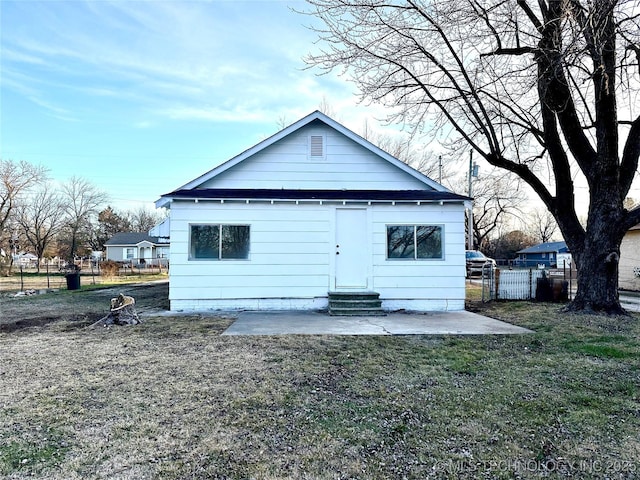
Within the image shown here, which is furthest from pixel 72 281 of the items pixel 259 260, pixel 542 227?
pixel 542 227

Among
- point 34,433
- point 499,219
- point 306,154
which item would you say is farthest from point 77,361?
point 499,219

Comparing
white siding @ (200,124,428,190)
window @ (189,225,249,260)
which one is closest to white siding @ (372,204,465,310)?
white siding @ (200,124,428,190)

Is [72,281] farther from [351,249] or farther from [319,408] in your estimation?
[319,408]

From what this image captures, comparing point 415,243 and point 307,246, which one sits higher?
point 415,243

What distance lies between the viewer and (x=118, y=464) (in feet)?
8.17

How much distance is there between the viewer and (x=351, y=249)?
986 centimetres

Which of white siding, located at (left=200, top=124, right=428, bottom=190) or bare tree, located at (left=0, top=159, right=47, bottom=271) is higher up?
bare tree, located at (left=0, top=159, right=47, bottom=271)

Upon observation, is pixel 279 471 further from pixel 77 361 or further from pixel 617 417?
pixel 77 361

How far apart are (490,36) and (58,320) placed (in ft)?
39.6

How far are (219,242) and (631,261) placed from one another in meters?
17.3

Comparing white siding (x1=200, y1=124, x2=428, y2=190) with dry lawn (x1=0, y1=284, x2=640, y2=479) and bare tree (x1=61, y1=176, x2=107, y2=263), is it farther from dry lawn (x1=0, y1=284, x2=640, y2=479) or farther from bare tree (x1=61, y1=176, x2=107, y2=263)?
bare tree (x1=61, y1=176, x2=107, y2=263)

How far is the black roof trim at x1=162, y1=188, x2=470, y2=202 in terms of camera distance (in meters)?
9.45

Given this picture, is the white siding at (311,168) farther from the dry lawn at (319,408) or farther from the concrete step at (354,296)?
the dry lawn at (319,408)

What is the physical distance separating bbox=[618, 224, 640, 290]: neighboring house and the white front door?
42.9 feet
